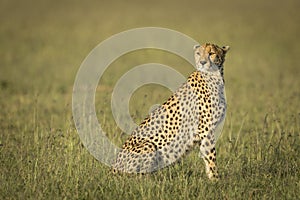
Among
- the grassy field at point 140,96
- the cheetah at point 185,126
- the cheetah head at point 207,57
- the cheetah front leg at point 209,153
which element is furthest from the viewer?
the cheetah head at point 207,57

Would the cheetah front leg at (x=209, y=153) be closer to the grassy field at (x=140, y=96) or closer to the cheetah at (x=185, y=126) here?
the cheetah at (x=185, y=126)

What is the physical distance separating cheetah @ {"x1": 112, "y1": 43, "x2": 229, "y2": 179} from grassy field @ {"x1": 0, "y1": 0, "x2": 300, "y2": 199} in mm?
141

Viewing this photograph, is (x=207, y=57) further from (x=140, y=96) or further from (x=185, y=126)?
(x=140, y=96)

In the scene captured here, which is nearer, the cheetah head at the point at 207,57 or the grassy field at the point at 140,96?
the grassy field at the point at 140,96

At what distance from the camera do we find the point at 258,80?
13.8 m

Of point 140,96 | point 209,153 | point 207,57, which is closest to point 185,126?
point 209,153

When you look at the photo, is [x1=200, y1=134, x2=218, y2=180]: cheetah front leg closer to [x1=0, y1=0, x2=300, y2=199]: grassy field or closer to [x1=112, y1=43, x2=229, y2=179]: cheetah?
[x1=112, y1=43, x2=229, y2=179]: cheetah

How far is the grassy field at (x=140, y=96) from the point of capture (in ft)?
17.7

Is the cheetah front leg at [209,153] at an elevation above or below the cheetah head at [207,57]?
below

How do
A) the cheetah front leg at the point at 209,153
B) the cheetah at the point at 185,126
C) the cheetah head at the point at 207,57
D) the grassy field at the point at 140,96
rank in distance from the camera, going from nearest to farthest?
1. the grassy field at the point at 140,96
2. the cheetah at the point at 185,126
3. the cheetah front leg at the point at 209,153
4. the cheetah head at the point at 207,57

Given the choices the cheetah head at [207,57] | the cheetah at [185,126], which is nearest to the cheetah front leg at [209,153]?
the cheetah at [185,126]

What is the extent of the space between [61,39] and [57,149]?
15.4 metres

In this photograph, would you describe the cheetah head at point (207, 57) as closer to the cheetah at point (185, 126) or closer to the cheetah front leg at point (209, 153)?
the cheetah at point (185, 126)


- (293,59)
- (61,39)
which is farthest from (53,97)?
(61,39)
